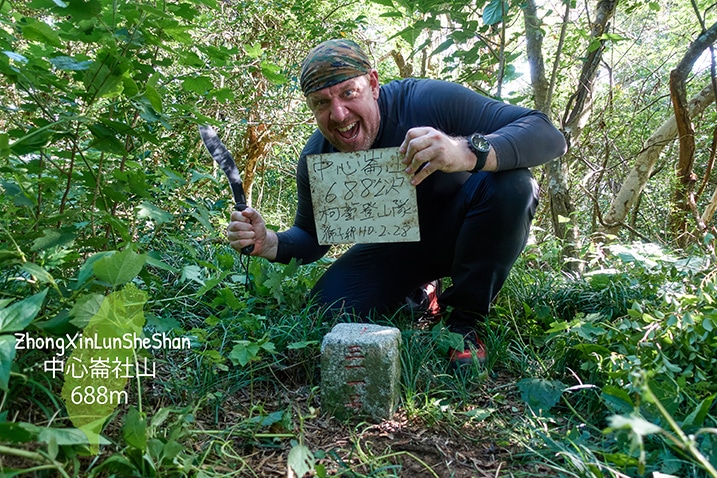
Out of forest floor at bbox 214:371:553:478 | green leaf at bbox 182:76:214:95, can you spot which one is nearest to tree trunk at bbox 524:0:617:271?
forest floor at bbox 214:371:553:478

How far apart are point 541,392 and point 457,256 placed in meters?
0.69

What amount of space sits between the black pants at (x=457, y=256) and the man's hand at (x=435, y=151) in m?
0.33

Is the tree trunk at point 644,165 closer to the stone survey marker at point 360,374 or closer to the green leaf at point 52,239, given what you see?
the stone survey marker at point 360,374

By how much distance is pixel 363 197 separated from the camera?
6.41ft

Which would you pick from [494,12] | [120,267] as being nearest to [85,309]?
[120,267]

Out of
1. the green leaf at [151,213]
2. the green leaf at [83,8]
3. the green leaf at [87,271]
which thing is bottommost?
the green leaf at [87,271]

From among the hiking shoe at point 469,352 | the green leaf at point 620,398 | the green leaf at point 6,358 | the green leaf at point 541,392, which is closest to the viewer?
the green leaf at point 6,358

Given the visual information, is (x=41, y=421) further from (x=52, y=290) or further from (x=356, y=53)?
(x=356, y=53)

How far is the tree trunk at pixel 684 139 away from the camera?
3070 millimetres

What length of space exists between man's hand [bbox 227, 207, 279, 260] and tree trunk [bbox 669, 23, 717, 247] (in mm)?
2445

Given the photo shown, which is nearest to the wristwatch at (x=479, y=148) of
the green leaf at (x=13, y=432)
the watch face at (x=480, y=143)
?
the watch face at (x=480, y=143)

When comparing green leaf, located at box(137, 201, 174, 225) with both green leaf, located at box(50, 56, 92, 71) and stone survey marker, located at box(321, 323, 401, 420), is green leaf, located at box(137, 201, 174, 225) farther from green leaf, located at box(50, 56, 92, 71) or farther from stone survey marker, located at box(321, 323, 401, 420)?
stone survey marker, located at box(321, 323, 401, 420)

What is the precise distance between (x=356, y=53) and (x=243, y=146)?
312 centimetres

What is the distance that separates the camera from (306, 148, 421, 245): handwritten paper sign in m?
1.88
